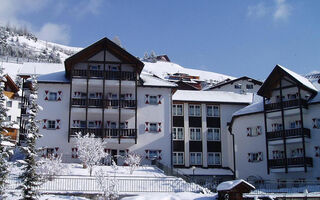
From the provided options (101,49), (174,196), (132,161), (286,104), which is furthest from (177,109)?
(174,196)

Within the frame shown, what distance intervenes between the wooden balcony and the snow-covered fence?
10924mm

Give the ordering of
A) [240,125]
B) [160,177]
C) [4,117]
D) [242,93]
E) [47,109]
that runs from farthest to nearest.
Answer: [242,93], [240,125], [47,109], [160,177], [4,117]

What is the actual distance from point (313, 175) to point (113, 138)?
21.6 metres

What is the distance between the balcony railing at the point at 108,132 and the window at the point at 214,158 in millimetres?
11585

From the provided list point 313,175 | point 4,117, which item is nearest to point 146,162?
point 313,175

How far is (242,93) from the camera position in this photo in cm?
6700

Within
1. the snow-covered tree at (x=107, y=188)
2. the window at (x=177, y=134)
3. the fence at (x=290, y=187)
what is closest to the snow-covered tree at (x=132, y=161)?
the window at (x=177, y=134)

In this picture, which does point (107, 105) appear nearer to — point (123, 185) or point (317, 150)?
point (123, 185)

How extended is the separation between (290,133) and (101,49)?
23.0 meters

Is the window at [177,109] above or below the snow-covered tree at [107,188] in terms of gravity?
above

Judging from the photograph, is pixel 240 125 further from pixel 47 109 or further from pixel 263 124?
pixel 47 109

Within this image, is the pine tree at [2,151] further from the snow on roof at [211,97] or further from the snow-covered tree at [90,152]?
the snow on roof at [211,97]

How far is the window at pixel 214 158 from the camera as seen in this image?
59.6 m

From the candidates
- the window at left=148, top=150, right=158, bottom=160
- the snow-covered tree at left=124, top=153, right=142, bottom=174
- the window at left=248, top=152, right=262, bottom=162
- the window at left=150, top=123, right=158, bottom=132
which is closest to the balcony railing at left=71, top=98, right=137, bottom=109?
the window at left=150, top=123, right=158, bottom=132
